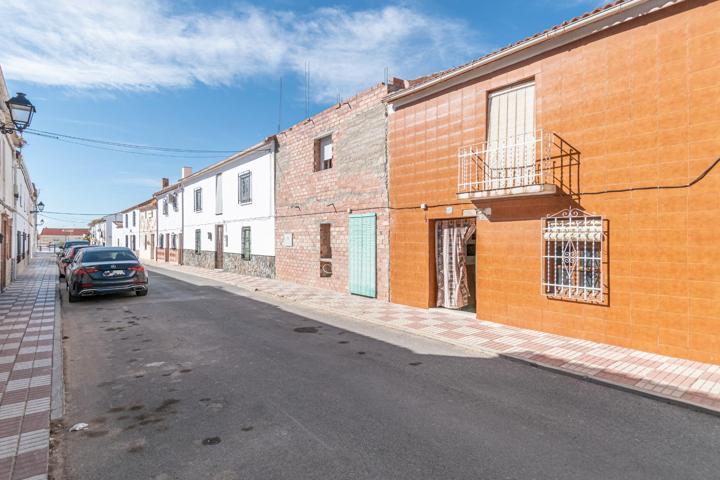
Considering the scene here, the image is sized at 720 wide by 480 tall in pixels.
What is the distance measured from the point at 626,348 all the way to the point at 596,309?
712 mm

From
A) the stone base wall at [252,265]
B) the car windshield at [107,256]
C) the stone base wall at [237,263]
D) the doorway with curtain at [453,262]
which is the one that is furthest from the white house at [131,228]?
the doorway with curtain at [453,262]

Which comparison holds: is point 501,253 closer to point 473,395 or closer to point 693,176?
point 693,176

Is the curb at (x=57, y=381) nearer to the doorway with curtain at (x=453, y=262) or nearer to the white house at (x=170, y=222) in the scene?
the doorway with curtain at (x=453, y=262)

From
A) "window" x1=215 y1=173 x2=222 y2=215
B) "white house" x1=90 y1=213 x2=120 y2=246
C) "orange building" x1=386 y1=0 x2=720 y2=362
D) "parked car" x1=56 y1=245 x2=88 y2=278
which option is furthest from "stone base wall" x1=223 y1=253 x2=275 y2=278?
"white house" x1=90 y1=213 x2=120 y2=246

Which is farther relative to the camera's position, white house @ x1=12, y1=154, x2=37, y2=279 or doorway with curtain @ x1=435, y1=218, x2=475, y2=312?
white house @ x1=12, y1=154, x2=37, y2=279

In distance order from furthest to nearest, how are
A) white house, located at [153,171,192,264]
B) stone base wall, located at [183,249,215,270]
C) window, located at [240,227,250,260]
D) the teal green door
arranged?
white house, located at [153,171,192,264], stone base wall, located at [183,249,215,270], window, located at [240,227,250,260], the teal green door

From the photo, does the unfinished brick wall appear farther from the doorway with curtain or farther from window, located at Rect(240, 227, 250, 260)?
window, located at Rect(240, 227, 250, 260)

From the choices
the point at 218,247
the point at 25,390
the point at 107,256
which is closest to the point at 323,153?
the point at 107,256

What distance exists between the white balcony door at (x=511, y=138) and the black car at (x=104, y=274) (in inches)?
398

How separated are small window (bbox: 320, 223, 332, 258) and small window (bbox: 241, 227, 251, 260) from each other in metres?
6.21

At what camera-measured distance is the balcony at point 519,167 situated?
6.92m

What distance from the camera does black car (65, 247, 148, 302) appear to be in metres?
10.7

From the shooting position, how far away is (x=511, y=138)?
7727 mm

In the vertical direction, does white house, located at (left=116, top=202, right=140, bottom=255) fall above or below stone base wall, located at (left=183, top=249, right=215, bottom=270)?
Result: above
